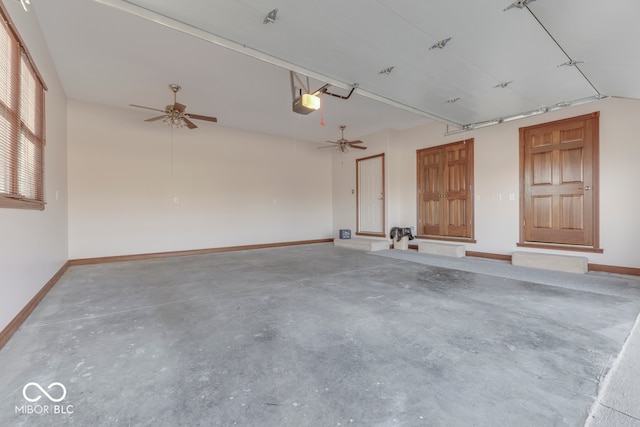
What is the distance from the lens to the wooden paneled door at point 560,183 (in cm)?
451

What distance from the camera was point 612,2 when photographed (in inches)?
82.2

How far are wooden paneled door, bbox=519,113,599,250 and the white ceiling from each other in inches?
26.5

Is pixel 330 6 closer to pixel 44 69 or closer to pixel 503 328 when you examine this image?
pixel 503 328

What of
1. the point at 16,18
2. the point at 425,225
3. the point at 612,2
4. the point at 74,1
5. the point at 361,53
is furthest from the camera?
the point at 425,225

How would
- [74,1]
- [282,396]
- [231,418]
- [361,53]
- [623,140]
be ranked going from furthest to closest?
[623,140]
[361,53]
[74,1]
[282,396]
[231,418]

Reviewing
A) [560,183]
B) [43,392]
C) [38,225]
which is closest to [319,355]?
[43,392]

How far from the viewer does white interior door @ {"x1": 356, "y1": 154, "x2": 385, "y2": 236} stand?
7473 millimetres

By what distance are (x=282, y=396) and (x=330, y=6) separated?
2.80 meters

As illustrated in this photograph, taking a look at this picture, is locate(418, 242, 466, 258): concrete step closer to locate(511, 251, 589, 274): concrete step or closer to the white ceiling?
locate(511, 251, 589, 274): concrete step

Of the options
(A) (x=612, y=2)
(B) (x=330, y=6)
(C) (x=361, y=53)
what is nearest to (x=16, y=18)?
(B) (x=330, y=6)

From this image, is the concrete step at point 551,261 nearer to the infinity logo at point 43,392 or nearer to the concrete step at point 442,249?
the concrete step at point 442,249

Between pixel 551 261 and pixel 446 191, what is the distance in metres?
2.41

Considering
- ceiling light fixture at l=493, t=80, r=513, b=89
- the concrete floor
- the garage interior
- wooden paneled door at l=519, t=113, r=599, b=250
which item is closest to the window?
the garage interior

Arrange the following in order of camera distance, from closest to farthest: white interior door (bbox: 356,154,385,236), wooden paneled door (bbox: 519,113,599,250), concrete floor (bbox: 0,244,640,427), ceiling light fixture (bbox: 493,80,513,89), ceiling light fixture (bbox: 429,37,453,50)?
concrete floor (bbox: 0,244,640,427)
ceiling light fixture (bbox: 429,37,453,50)
ceiling light fixture (bbox: 493,80,513,89)
wooden paneled door (bbox: 519,113,599,250)
white interior door (bbox: 356,154,385,236)
